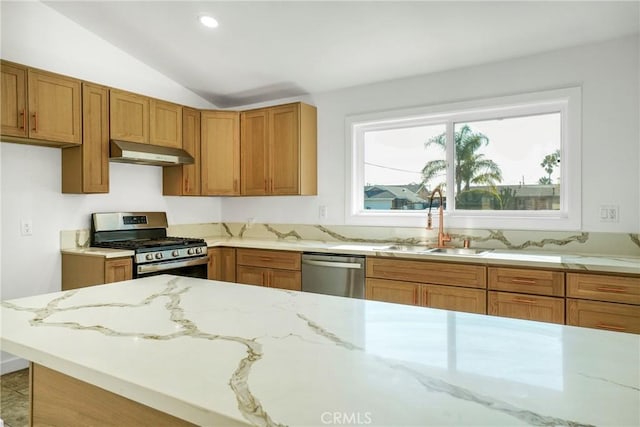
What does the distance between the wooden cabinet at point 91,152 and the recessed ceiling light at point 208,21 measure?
1.00 meters

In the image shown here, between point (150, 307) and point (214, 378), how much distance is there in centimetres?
66

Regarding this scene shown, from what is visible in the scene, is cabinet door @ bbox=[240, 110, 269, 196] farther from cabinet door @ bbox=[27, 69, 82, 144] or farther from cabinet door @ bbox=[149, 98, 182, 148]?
cabinet door @ bbox=[27, 69, 82, 144]

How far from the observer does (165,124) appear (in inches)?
156

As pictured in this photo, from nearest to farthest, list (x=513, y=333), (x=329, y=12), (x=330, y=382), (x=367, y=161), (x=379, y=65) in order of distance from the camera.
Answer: (x=330, y=382), (x=513, y=333), (x=329, y=12), (x=379, y=65), (x=367, y=161)

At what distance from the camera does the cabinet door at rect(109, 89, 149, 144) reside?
11.6 ft

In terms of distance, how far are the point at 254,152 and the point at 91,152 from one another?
1487 mm

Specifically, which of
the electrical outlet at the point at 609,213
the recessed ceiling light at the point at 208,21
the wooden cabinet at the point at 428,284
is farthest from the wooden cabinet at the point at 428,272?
Answer: the recessed ceiling light at the point at 208,21

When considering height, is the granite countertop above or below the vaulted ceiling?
below

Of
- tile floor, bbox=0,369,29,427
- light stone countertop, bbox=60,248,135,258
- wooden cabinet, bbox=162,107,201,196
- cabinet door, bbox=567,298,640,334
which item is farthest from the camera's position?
wooden cabinet, bbox=162,107,201,196

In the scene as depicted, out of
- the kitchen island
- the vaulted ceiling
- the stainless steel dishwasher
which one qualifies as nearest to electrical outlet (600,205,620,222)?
the vaulted ceiling

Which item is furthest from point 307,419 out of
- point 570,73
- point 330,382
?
point 570,73

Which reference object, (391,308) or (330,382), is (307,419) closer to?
(330,382)

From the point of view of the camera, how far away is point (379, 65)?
3.57 m

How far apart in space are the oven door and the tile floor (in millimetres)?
1030
